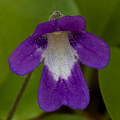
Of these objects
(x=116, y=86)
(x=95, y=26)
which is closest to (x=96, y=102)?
(x=95, y=26)

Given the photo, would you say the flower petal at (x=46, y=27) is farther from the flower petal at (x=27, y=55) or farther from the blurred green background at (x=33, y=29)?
the blurred green background at (x=33, y=29)

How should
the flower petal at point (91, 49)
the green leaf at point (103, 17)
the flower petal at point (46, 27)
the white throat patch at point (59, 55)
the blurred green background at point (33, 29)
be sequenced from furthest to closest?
the green leaf at point (103, 17), the blurred green background at point (33, 29), the white throat patch at point (59, 55), the flower petal at point (91, 49), the flower petal at point (46, 27)

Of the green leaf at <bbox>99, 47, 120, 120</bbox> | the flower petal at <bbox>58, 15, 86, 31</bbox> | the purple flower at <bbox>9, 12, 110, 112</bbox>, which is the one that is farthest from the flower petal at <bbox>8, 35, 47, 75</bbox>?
the green leaf at <bbox>99, 47, 120, 120</bbox>

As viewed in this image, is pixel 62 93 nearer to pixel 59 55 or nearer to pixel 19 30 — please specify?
pixel 59 55

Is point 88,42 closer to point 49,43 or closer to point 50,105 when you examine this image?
point 49,43

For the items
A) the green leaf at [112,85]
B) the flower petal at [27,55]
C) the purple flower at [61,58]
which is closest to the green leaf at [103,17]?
the green leaf at [112,85]

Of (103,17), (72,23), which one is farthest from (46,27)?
(103,17)
